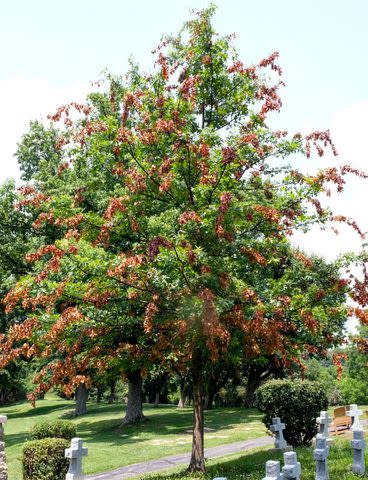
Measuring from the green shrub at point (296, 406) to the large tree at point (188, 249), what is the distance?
4.59 m

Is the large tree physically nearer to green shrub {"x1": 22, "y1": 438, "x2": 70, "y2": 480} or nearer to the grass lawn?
the grass lawn

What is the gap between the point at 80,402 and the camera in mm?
38656

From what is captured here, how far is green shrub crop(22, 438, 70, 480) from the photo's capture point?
13.7 meters

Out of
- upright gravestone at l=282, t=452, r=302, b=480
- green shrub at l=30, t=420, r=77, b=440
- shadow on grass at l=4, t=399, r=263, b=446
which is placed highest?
upright gravestone at l=282, t=452, r=302, b=480

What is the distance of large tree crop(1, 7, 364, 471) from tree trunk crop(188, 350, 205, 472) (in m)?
0.04

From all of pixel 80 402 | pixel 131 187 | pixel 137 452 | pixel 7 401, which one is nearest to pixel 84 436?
pixel 137 452

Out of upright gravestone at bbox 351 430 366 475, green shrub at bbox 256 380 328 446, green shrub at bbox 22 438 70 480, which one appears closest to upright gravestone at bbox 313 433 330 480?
upright gravestone at bbox 351 430 366 475

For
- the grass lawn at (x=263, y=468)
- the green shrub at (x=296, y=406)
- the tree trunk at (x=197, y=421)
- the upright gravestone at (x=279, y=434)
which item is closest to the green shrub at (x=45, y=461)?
the grass lawn at (x=263, y=468)

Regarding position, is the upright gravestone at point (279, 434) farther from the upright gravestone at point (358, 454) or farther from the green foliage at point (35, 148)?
the green foliage at point (35, 148)

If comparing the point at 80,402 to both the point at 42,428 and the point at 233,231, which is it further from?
the point at 233,231

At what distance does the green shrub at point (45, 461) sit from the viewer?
44.9 ft

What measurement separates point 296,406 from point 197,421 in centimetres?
506

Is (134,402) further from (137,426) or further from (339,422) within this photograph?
(339,422)

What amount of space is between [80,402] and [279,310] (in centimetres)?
3188
